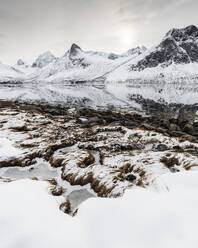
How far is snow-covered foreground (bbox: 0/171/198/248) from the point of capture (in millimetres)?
3766

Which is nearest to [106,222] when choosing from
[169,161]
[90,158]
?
[90,158]

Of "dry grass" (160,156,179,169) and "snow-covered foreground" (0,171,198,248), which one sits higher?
"snow-covered foreground" (0,171,198,248)

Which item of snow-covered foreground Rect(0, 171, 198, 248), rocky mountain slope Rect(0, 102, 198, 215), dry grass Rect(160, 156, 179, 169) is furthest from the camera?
dry grass Rect(160, 156, 179, 169)

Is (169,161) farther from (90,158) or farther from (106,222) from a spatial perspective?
(106,222)

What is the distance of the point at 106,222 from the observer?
442 cm

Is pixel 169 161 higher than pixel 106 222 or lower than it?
lower

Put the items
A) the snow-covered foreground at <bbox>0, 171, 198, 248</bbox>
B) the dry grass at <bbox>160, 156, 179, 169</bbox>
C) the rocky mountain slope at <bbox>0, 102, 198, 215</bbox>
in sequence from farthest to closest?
the dry grass at <bbox>160, 156, 179, 169</bbox> < the rocky mountain slope at <bbox>0, 102, 198, 215</bbox> < the snow-covered foreground at <bbox>0, 171, 198, 248</bbox>

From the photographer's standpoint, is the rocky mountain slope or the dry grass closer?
the rocky mountain slope

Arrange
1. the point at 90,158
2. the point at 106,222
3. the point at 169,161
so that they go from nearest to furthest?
the point at 106,222 → the point at 169,161 → the point at 90,158

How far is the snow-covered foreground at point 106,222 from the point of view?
377 centimetres

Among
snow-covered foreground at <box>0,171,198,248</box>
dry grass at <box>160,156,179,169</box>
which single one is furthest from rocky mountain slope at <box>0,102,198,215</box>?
snow-covered foreground at <box>0,171,198,248</box>

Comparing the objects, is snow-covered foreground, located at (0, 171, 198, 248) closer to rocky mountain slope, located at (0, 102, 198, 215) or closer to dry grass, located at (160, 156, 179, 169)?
rocky mountain slope, located at (0, 102, 198, 215)

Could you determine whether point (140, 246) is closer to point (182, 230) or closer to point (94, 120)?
point (182, 230)

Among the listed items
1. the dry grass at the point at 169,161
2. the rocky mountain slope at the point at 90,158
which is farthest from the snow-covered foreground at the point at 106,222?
the dry grass at the point at 169,161
